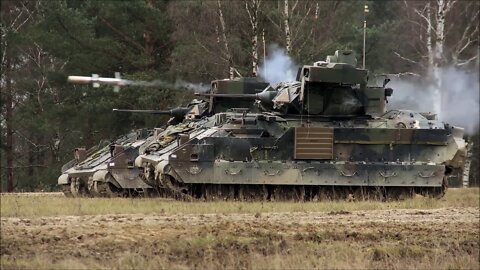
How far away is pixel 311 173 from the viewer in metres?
20.9

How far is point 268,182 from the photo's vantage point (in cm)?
2058

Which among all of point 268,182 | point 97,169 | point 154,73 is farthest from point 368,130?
point 154,73

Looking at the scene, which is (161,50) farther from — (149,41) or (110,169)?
(110,169)

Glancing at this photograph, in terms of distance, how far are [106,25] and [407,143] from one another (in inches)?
831

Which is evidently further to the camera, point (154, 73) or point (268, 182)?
point (154, 73)

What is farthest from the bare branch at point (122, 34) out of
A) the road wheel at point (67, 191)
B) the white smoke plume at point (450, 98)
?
Result: the road wheel at point (67, 191)

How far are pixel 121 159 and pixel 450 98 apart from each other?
40.8 feet

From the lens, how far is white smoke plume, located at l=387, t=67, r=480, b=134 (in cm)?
3030

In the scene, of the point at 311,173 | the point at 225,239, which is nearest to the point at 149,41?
the point at 311,173

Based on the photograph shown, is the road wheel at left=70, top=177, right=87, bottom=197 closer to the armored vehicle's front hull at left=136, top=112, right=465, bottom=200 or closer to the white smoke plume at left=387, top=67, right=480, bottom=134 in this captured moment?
the armored vehicle's front hull at left=136, top=112, right=465, bottom=200

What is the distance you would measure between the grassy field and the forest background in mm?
17695

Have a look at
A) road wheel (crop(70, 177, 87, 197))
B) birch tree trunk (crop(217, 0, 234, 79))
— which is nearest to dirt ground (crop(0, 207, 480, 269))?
road wheel (crop(70, 177, 87, 197))

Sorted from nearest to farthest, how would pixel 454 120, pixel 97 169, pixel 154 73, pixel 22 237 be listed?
pixel 22 237
pixel 97 169
pixel 454 120
pixel 154 73

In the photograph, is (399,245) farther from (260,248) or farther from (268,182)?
(268,182)
